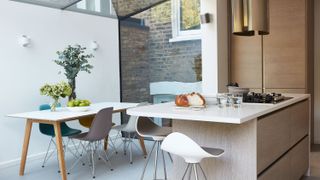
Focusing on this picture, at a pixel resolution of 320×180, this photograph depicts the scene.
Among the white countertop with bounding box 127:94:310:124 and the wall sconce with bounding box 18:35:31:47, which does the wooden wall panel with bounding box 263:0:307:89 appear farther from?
the wall sconce with bounding box 18:35:31:47

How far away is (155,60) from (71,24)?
1652 mm

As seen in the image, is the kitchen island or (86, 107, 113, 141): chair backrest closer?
the kitchen island

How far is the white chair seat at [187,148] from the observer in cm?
233

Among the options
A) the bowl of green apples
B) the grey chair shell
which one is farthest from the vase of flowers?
the grey chair shell

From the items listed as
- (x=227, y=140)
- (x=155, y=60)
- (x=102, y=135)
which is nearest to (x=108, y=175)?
(x=102, y=135)

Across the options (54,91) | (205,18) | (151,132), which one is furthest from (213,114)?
(205,18)

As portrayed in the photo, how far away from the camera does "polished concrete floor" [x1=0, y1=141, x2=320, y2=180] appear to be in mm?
4246

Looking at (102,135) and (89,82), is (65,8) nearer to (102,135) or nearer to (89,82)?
(89,82)

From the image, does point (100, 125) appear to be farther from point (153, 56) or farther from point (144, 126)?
point (153, 56)

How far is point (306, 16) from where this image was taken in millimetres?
5191

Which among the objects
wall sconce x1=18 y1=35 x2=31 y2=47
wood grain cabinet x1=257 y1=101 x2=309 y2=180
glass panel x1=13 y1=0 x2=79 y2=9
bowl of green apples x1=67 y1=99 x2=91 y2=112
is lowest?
wood grain cabinet x1=257 y1=101 x2=309 y2=180

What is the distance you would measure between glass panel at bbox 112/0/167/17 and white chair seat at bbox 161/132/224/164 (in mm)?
4242

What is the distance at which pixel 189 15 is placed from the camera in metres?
5.99

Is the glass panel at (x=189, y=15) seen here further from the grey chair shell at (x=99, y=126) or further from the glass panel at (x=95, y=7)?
the grey chair shell at (x=99, y=126)
